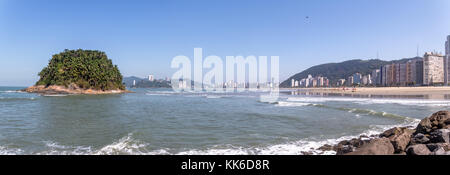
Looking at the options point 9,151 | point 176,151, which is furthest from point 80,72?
point 176,151

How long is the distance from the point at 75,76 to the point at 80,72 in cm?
210

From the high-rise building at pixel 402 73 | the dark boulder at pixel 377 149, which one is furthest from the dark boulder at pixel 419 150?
the high-rise building at pixel 402 73

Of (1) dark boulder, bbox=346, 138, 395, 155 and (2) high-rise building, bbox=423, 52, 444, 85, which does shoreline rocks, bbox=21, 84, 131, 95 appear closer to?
(1) dark boulder, bbox=346, 138, 395, 155

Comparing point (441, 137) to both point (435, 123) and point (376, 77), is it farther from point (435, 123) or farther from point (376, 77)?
point (376, 77)

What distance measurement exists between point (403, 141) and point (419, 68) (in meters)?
138

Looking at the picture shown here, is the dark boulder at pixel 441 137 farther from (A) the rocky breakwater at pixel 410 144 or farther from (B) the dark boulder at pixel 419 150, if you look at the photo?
(B) the dark boulder at pixel 419 150

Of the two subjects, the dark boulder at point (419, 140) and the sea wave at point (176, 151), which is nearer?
the dark boulder at point (419, 140)

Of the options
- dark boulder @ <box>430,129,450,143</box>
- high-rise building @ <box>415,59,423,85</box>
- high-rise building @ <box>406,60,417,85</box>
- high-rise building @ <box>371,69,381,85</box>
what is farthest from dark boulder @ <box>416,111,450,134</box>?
high-rise building @ <box>371,69,381,85</box>

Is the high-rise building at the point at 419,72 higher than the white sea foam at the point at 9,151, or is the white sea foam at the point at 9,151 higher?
the high-rise building at the point at 419,72

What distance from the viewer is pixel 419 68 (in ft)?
352

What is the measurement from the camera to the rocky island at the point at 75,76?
238 ft

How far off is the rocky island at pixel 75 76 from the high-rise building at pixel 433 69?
465ft

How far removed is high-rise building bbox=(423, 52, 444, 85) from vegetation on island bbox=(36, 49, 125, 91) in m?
142
